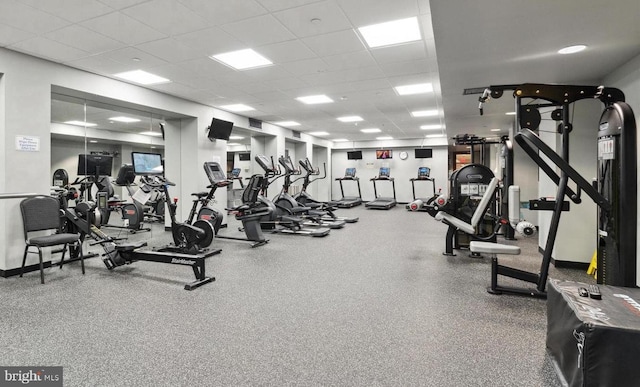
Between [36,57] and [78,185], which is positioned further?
[78,185]

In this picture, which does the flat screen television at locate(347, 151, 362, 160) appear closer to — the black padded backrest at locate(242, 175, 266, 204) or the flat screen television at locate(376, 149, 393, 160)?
→ the flat screen television at locate(376, 149, 393, 160)

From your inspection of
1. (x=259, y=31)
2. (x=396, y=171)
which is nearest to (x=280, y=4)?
(x=259, y=31)

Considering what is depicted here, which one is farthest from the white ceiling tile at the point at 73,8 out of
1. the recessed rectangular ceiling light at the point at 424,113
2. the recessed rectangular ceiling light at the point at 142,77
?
the recessed rectangular ceiling light at the point at 424,113

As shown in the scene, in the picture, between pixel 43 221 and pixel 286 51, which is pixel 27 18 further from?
Answer: pixel 286 51

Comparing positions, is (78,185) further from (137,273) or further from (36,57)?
(137,273)

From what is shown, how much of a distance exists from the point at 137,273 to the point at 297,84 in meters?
4.11

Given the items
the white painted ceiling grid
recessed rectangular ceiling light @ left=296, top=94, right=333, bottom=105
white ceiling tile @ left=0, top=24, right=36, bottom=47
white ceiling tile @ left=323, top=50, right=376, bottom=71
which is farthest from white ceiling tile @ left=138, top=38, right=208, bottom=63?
recessed rectangular ceiling light @ left=296, top=94, right=333, bottom=105

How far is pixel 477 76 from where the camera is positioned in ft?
14.3

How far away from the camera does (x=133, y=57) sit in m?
4.68

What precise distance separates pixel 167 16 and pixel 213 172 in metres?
2.69

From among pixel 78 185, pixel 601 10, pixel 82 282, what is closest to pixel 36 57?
pixel 78 185

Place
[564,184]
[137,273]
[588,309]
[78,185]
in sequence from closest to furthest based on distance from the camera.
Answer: [588,309] → [564,184] → [137,273] → [78,185]

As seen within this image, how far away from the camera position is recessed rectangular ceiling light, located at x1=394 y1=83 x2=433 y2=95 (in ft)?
20.6

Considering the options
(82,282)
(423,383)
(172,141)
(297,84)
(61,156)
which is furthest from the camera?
(172,141)
